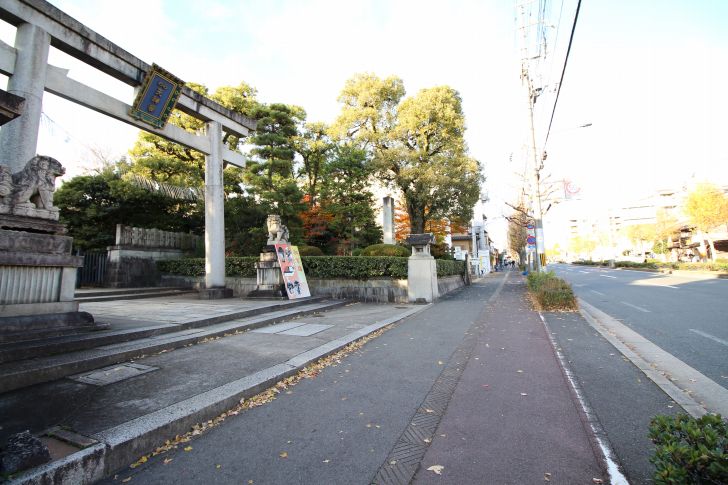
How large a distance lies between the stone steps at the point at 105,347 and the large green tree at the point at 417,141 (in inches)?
563

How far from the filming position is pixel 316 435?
3096 mm

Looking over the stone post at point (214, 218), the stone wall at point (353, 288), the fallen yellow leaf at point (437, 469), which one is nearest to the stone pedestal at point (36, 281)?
the fallen yellow leaf at point (437, 469)

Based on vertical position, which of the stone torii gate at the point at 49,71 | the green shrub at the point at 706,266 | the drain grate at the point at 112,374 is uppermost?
the stone torii gate at the point at 49,71

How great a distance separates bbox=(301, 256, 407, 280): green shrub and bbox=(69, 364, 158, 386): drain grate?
9011 millimetres

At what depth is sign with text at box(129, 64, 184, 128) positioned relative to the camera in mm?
9789

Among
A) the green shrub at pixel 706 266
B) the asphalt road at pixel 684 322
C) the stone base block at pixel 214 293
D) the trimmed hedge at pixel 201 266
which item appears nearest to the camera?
the asphalt road at pixel 684 322

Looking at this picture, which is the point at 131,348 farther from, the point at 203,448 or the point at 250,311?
the point at 250,311

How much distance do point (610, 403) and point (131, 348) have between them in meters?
6.48

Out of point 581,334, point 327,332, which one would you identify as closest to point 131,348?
point 327,332

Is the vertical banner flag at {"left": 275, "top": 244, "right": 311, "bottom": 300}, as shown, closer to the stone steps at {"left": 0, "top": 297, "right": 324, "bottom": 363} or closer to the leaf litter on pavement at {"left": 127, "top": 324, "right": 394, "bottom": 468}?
the stone steps at {"left": 0, "top": 297, "right": 324, "bottom": 363}

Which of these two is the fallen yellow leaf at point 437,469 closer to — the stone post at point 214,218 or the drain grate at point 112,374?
the drain grate at point 112,374

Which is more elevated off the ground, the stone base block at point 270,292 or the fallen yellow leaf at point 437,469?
the stone base block at point 270,292

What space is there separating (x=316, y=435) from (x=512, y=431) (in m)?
1.85

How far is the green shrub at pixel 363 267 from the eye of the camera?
43.6ft
